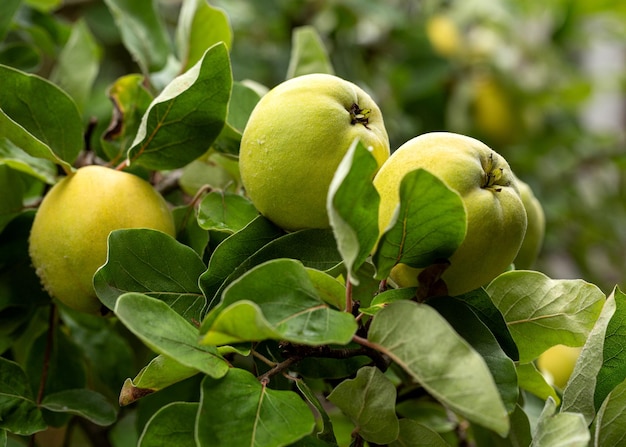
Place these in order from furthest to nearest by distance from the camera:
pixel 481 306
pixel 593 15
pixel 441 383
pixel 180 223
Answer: pixel 593 15 → pixel 180 223 → pixel 481 306 → pixel 441 383

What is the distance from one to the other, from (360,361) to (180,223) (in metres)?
0.17

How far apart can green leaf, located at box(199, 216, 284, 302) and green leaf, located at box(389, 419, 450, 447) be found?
14 cm

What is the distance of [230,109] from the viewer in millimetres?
556

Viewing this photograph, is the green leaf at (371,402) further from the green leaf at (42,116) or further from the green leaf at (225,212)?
the green leaf at (42,116)

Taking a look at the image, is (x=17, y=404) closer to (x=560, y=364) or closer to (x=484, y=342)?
(x=484, y=342)

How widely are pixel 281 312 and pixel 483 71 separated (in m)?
1.19

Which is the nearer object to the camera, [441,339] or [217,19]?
[441,339]

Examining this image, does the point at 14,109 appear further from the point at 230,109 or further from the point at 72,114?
the point at 230,109

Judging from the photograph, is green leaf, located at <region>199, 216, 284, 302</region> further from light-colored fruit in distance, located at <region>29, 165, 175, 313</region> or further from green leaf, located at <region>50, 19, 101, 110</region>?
green leaf, located at <region>50, 19, 101, 110</region>

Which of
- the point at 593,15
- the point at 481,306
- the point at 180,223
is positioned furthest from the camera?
the point at 593,15

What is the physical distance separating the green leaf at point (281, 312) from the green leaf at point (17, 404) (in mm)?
205

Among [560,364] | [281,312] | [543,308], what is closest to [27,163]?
[281,312]

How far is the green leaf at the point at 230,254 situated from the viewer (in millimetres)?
429

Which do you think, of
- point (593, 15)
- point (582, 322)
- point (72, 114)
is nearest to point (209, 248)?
point (72, 114)
